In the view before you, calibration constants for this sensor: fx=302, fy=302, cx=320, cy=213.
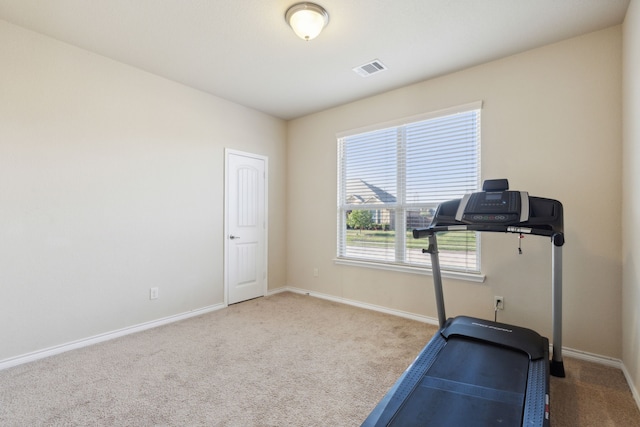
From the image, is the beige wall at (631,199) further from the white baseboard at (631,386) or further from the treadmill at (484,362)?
the treadmill at (484,362)

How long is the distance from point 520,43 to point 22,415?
15.1 feet

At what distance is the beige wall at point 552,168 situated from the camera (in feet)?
8.11

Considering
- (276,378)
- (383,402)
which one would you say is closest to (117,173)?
(276,378)

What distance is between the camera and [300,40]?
2672mm

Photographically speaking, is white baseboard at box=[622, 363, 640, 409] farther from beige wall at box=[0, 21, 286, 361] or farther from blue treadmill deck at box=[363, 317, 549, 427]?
beige wall at box=[0, 21, 286, 361]

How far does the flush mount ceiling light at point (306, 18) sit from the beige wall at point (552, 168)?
5.50 feet

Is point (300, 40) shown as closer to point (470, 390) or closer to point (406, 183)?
point (406, 183)

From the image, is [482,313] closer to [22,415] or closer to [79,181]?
[22,415]

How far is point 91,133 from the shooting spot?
2891mm

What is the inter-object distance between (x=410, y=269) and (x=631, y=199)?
196 centimetres

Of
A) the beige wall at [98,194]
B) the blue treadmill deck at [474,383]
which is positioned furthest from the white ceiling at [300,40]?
the blue treadmill deck at [474,383]

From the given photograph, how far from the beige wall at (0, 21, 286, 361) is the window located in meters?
1.75

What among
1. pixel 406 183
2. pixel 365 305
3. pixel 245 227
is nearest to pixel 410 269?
pixel 365 305

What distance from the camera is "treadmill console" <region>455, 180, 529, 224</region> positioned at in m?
2.20
